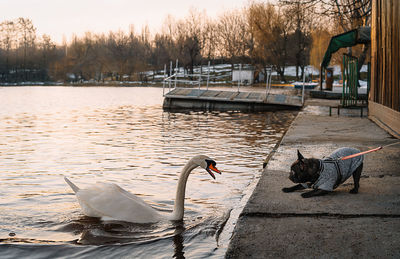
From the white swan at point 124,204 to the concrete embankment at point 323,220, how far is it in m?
0.83

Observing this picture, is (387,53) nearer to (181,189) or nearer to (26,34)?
(181,189)

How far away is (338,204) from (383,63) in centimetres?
1045

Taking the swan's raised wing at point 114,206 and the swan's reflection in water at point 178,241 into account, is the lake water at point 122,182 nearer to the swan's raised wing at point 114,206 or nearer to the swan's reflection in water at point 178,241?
the swan's reflection in water at point 178,241

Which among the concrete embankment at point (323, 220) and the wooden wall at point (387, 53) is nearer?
the concrete embankment at point (323, 220)

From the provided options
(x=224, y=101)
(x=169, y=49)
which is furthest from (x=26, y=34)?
(x=224, y=101)

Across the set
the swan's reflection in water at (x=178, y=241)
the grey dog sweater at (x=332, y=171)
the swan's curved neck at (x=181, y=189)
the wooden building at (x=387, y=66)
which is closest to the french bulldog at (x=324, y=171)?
the grey dog sweater at (x=332, y=171)

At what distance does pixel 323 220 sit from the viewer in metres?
4.80

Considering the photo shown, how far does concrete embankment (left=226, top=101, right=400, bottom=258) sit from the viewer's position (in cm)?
398

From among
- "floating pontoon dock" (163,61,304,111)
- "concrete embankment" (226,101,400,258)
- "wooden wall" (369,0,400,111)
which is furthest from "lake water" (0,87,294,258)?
"floating pontoon dock" (163,61,304,111)

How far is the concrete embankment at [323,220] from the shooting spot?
13.1 ft

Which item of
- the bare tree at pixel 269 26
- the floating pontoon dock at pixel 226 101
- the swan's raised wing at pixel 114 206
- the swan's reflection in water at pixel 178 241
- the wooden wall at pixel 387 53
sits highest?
the bare tree at pixel 269 26

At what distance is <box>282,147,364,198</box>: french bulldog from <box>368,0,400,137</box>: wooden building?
606cm

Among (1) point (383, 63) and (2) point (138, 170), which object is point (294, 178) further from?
(1) point (383, 63)

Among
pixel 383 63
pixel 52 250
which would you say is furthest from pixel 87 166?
pixel 383 63
